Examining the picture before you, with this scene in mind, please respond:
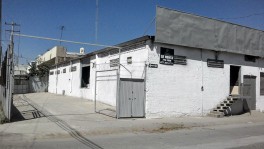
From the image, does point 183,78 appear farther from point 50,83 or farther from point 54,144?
point 50,83

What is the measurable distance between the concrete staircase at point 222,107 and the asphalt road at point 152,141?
6.31 meters

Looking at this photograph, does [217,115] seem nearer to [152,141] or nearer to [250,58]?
[250,58]

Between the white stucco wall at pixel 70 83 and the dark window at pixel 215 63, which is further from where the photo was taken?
the white stucco wall at pixel 70 83

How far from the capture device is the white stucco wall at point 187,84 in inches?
659

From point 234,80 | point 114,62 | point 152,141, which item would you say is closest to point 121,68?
point 114,62

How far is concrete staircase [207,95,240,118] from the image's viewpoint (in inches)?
738

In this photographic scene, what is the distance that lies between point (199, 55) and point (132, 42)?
439cm

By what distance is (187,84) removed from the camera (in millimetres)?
18125

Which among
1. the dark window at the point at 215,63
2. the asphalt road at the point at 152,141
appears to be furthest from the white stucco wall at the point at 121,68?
the asphalt road at the point at 152,141

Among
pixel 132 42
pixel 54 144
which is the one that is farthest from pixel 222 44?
pixel 54 144

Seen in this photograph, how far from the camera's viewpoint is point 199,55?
739 inches

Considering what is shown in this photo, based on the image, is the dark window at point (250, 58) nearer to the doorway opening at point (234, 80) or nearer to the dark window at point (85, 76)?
the doorway opening at point (234, 80)

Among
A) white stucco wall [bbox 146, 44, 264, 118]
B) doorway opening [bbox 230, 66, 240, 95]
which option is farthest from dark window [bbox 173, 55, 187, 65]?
doorway opening [bbox 230, 66, 240, 95]

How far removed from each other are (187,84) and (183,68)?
1.04 metres
